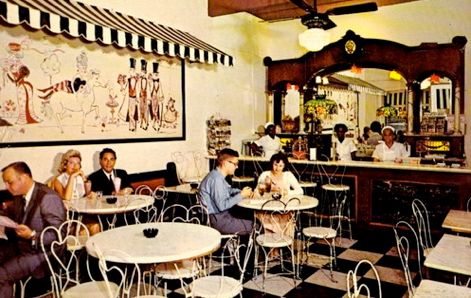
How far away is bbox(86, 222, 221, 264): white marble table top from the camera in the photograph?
9.07 ft

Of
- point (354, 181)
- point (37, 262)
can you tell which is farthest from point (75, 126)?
point (354, 181)

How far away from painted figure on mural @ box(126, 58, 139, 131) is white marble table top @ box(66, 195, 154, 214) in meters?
1.79

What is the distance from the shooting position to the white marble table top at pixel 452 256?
2525mm

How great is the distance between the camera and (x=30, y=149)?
505 centimetres

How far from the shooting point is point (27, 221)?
3.32m

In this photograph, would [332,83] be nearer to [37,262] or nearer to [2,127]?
[2,127]

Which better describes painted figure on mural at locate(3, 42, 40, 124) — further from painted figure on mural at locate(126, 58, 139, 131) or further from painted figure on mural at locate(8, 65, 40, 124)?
painted figure on mural at locate(126, 58, 139, 131)

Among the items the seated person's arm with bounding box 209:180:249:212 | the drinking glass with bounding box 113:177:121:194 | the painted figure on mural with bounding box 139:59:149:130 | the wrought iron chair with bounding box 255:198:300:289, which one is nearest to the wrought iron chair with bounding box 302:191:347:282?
the wrought iron chair with bounding box 255:198:300:289

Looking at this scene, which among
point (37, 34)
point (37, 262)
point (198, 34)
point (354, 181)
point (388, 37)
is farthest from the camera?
point (388, 37)

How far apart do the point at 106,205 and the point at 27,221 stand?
1159 mm

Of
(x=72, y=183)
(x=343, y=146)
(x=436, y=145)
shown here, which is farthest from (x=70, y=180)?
(x=436, y=145)

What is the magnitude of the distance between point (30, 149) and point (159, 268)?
2.66 m

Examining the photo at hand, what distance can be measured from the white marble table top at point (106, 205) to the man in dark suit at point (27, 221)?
0.81 m

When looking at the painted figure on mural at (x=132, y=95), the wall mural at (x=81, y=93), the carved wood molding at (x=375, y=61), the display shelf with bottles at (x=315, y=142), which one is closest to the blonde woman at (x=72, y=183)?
the wall mural at (x=81, y=93)
